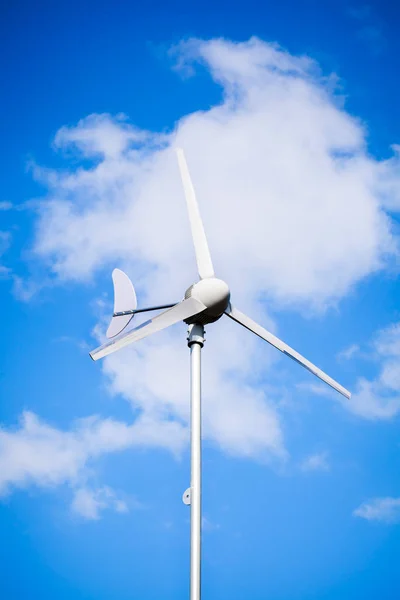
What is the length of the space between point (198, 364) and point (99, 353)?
3.10 meters

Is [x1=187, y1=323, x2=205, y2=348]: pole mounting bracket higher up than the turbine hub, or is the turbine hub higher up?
the turbine hub

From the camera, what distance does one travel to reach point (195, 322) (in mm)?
23000

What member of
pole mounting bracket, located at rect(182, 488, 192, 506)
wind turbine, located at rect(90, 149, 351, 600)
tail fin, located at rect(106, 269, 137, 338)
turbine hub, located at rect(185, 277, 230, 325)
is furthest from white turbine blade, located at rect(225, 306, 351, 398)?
pole mounting bracket, located at rect(182, 488, 192, 506)

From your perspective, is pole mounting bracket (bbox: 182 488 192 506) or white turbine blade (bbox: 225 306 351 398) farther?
white turbine blade (bbox: 225 306 351 398)

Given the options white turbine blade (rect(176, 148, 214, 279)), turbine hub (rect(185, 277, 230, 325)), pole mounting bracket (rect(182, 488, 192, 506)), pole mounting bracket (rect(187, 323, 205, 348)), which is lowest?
pole mounting bracket (rect(182, 488, 192, 506))

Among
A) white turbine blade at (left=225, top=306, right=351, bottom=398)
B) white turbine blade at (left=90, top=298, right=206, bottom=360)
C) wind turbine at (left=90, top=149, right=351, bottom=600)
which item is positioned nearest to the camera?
wind turbine at (left=90, top=149, right=351, bottom=600)

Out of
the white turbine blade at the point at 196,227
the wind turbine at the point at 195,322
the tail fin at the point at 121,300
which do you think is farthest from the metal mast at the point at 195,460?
the tail fin at the point at 121,300

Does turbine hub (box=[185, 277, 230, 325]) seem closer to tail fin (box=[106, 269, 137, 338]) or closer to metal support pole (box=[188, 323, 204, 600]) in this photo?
metal support pole (box=[188, 323, 204, 600])

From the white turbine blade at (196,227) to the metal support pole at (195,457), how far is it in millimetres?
1956

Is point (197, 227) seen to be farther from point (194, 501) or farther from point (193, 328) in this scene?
point (194, 501)

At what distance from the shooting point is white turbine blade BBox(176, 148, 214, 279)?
23672 millimetres

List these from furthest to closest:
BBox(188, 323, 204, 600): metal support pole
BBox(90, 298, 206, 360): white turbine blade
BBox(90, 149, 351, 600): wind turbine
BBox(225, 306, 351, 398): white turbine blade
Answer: BBox(225, 306, 351, 398): white turbine blade < BBox(90, 298, 206, 360): white turbine blade < BBox(90, 149, 351, 600): wind turbine < BBox(188, 323, 204, 600): metal support pole

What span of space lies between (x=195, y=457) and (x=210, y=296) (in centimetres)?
496

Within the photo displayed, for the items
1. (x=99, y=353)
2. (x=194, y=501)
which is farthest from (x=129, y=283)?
(x=194, y=501)
